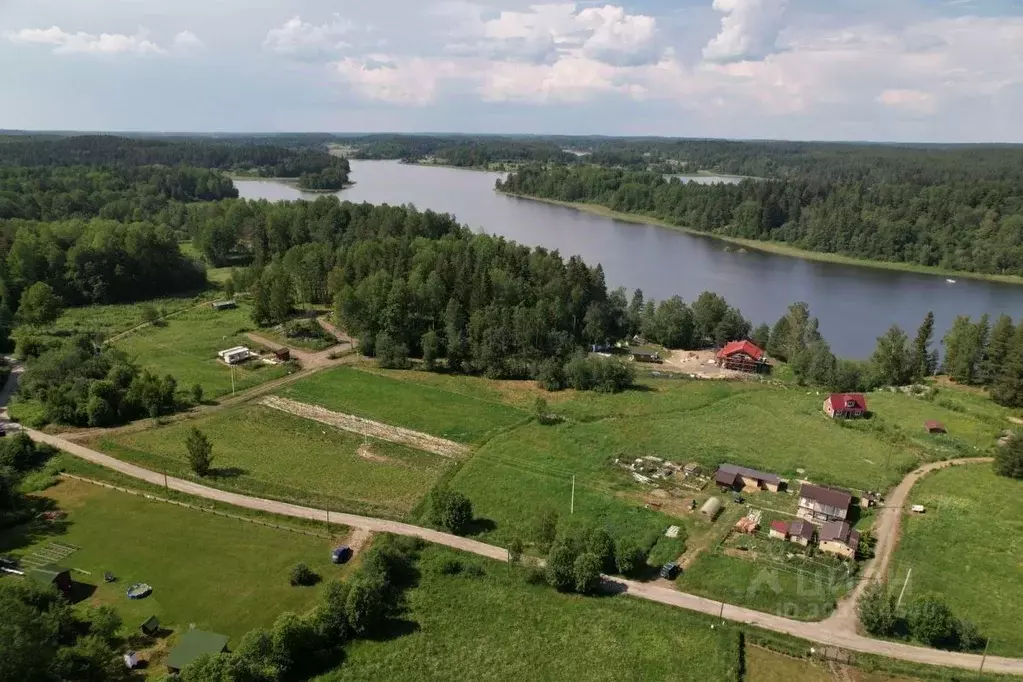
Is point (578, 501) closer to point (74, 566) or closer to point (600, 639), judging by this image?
point (600, 639)

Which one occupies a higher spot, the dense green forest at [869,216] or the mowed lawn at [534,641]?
the dense green forest at [869,216]

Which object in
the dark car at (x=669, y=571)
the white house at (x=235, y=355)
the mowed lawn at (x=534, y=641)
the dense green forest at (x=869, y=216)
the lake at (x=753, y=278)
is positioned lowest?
the mowed lawn at (x=534, y=641)

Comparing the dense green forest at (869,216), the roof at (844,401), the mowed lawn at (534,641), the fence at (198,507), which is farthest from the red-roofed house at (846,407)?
the dense green forest at (869,216)

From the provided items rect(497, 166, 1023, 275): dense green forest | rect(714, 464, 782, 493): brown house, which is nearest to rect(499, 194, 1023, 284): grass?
rect(497, 166, 1023, 275): dense green forest

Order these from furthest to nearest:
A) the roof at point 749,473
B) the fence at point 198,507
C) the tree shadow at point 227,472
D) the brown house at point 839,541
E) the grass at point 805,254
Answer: the grass at point 805,254 → the roof at point 749,473 → the tree shadow at point 227,472 → the fence at point 198,507 → the brown house at point 839,541

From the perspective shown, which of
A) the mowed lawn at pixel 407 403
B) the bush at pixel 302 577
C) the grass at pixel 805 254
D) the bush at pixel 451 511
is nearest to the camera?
the bush at pixel 302 577

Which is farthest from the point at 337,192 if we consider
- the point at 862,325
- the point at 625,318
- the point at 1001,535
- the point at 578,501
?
the point at 1001,535

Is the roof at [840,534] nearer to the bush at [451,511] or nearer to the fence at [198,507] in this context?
the bush at [451,511]

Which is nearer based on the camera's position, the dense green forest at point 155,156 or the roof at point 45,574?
the roof at point 45,574
